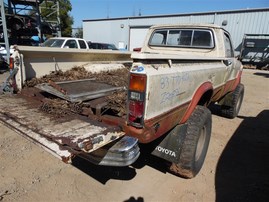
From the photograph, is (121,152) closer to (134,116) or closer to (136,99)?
(134,116)

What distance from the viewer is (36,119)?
2379mm

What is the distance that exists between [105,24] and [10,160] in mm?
28692

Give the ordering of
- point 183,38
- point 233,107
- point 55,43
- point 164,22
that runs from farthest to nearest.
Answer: point 164,22 < point 55,43 < point 233,107 < point 183,38

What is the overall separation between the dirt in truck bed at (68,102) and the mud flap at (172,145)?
70 centimetres

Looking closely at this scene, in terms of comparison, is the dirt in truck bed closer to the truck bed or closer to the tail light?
the truck bed

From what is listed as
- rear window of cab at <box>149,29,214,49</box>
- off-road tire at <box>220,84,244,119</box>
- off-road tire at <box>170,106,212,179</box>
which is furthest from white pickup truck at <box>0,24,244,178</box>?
off-road tire at <box>220,84,244,119</box>

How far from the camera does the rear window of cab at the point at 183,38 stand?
4.30 m

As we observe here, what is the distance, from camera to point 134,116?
6.93 feet

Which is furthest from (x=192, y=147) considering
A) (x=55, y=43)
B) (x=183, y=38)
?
(x=55, y=43)

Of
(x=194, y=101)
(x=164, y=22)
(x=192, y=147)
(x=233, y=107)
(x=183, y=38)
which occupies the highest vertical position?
(x=164, y=22)

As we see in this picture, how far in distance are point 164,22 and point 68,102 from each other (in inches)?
937

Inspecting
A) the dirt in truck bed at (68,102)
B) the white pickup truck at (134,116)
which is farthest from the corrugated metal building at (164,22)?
the dirt in truck bed at (68,102)

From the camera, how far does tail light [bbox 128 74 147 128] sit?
2.01 metres

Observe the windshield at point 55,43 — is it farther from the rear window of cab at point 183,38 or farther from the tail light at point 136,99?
the tail light at point 136,99
